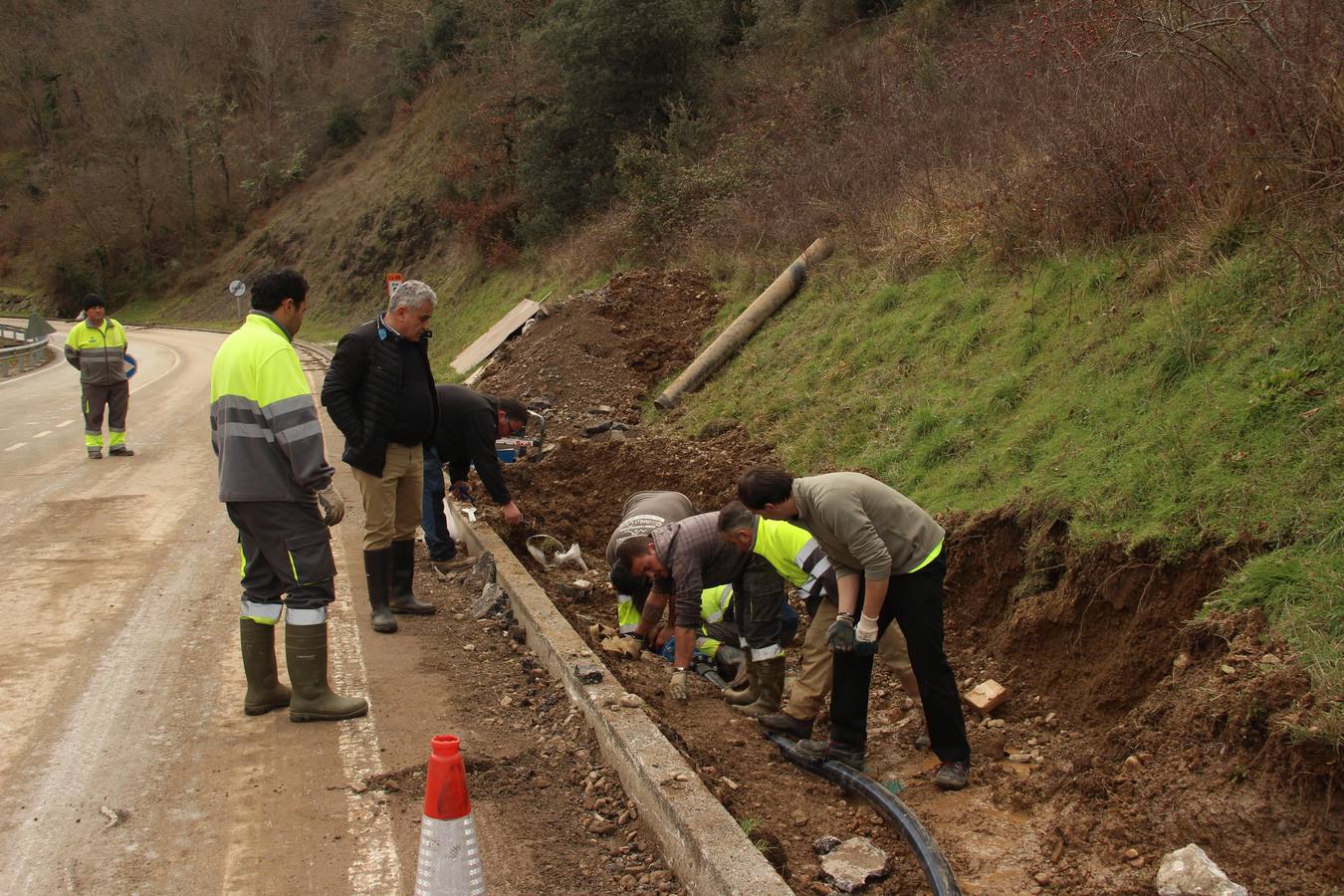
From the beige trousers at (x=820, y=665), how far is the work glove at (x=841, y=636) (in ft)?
1.80

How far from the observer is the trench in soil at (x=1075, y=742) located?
12.8 ft

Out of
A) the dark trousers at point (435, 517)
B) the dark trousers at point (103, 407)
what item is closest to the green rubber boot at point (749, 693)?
the dark trousers at point (435, 517)

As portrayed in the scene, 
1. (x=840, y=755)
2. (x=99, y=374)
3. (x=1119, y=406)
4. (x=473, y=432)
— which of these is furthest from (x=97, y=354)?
(x=1119, y=406)

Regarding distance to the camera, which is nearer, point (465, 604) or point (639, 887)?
point (639, 887)

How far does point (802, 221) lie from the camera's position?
1352 centimetres

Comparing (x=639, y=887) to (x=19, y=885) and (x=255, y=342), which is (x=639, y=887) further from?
(x=255, y=342)

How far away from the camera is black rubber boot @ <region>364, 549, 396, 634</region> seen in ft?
21.1

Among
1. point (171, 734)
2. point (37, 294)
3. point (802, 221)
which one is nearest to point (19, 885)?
point (171, 734)

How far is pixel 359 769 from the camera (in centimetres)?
463

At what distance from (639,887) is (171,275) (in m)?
54.1

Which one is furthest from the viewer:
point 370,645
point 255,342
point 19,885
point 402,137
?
point 402,137

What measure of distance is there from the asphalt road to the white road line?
0.01 metres

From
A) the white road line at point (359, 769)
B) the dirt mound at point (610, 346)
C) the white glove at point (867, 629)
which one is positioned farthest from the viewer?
the dirt mound at point (610, 346)

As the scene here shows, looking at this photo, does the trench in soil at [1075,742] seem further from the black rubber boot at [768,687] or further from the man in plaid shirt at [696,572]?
the man in plaid shirt at [696,572]
